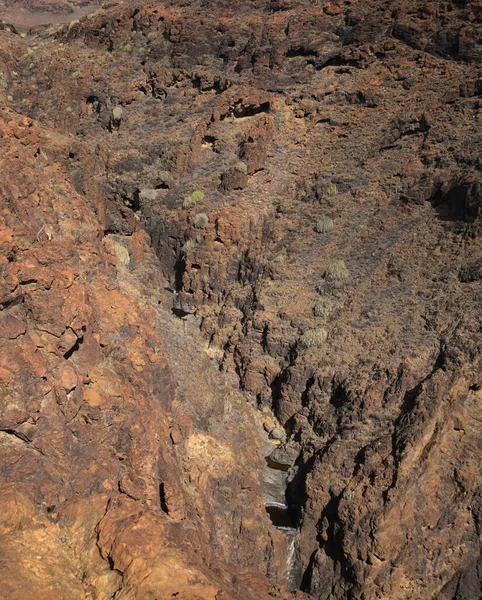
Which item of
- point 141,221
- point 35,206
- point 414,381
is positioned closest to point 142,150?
point 141,221

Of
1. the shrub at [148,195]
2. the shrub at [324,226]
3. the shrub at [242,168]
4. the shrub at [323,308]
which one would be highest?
the shrub at [242,168]

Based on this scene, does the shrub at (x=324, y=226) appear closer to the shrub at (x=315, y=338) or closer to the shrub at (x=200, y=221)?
the shrub at (x=200, y=221)

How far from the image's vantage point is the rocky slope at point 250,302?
1238 centimetres

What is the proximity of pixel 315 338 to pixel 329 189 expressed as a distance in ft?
25.8

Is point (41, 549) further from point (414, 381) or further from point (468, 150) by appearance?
point (468, 150)

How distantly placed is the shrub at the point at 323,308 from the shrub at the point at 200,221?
628 centimetres

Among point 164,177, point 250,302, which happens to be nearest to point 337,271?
point 250,302

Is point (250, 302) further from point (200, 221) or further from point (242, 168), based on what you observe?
point (242, 168)

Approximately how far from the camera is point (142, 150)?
28266 millimetres

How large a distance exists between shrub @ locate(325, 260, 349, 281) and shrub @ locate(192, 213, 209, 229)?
5.69 meters

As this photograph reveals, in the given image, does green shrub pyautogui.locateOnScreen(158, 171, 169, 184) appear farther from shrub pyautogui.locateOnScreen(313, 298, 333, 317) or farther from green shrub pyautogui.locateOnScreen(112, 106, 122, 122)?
shrub pyautogui.locateOnScreen(313, 298, 333, 317)

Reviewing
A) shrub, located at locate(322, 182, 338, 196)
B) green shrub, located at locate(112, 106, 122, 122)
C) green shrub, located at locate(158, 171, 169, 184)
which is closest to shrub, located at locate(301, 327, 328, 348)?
shrub, located at locate(322, 182, 338, 196)

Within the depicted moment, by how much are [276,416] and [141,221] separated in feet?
37.1

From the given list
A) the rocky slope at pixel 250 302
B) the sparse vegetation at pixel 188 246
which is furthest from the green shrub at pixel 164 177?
the sparse vegetation at pixel 188 246
